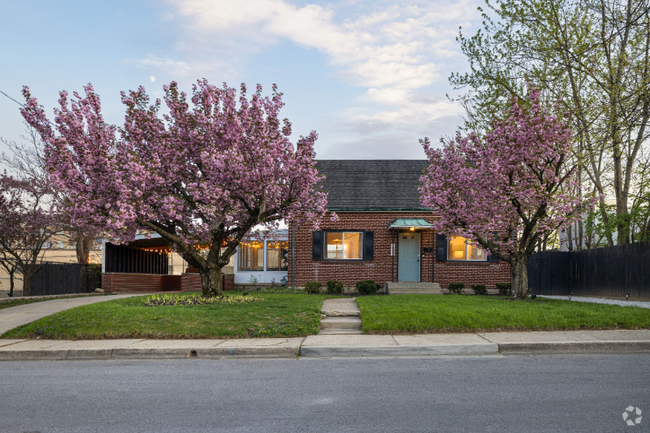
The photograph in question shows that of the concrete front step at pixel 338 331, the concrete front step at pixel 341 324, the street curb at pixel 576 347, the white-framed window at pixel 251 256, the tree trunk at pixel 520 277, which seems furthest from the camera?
the white-framed window at pixel 251 256

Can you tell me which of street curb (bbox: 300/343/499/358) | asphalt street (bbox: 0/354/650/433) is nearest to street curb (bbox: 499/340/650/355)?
street curb (bbox: 300/343/499/358)

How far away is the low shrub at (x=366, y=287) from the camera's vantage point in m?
18.9

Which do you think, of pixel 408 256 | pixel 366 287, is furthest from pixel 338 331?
pixel 408 256

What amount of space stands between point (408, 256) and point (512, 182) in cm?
715

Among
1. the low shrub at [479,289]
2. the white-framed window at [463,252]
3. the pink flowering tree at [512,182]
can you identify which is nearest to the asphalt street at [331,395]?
the pink flowering tree at [512,182]

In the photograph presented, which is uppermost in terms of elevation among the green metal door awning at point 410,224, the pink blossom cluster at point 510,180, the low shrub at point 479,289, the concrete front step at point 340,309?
the pink blossom cluster at point 510,180

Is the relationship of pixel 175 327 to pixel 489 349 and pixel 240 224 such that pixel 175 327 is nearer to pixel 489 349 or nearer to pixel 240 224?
pixel 240 224

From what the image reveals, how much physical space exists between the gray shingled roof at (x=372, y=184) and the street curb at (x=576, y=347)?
12313 mm

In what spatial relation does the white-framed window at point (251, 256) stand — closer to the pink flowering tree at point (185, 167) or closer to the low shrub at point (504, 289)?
the pink flowering tree at point (185, 167)

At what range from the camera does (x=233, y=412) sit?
16.4ft

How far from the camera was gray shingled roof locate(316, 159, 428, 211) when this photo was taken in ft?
68.0

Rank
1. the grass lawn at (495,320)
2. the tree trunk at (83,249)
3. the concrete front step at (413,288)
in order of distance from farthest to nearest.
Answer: the tree trunk at (83,249) → the concrete front step at (413,288) → the grass lawn at (495,320)

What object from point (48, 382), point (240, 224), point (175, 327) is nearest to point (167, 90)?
point (240, 224)

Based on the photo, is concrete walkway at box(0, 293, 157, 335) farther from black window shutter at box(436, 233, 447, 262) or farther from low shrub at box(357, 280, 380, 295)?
black window shutter at box(436, 233, 447, 262)
